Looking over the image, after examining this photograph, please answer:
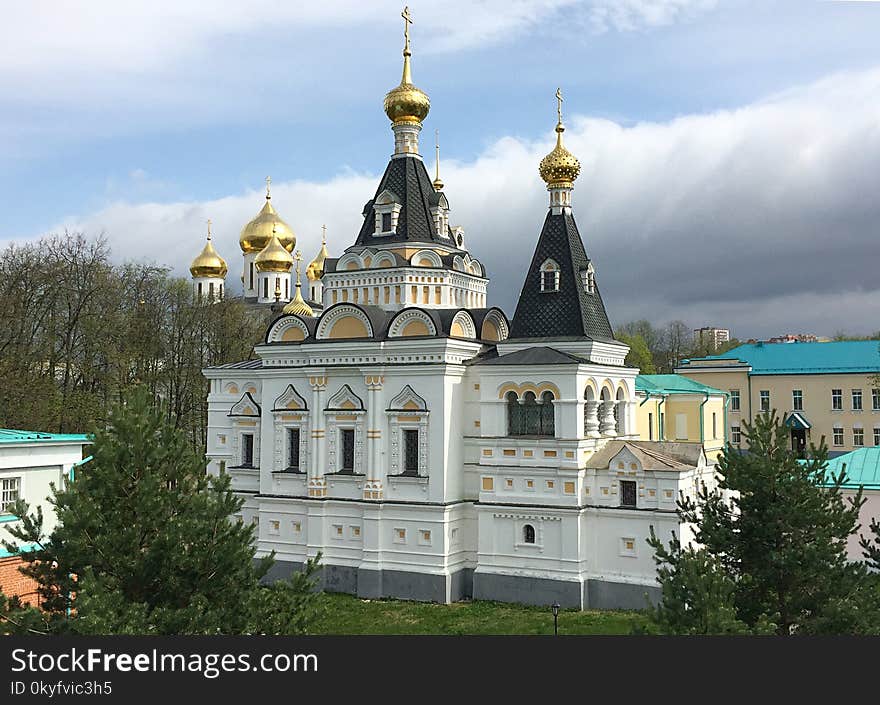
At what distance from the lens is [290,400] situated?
20.6m

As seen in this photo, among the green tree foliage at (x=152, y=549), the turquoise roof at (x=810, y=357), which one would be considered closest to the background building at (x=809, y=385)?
the turquoise roof at (x=810, y=357)

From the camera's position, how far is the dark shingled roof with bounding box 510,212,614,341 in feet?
62.8

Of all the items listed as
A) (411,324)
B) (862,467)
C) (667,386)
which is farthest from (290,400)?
(667,386)

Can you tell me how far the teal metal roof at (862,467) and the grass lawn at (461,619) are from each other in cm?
609

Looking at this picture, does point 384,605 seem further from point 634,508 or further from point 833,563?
point 833,563

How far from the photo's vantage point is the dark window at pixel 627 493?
57.8 feet

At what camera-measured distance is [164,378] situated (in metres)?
34.1

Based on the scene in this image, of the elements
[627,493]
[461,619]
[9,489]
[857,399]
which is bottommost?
[461,619]

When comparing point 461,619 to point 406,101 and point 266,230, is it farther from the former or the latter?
point 266,230

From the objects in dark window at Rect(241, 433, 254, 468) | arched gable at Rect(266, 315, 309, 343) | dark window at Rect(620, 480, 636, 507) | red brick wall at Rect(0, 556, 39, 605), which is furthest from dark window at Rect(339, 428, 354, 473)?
red brick wall at Rect(0, 556, 39, 605)

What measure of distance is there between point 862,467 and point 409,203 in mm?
12289

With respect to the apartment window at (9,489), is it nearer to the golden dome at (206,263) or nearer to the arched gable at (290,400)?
the arched gable at (290,400)

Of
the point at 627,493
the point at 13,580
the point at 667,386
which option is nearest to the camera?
the point at 13,580

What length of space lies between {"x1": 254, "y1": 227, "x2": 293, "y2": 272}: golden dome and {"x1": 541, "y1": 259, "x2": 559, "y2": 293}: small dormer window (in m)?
29.4
